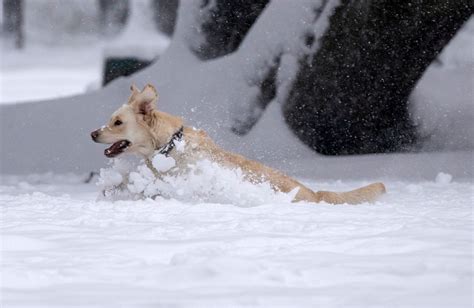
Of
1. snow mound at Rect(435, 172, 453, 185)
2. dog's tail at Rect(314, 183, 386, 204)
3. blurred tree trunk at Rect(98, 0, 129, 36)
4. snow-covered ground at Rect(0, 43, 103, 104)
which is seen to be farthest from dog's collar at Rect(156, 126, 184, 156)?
blurred tree trunk at Rect(98, 0, 129, 36)

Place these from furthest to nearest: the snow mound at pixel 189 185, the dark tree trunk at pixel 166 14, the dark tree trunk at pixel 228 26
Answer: the dark tree trunk at pixel 166 14
the dark tree trunk at pixel 228 26
the snow mound at pixel 189 185

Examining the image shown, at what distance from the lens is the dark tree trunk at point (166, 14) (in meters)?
12.8

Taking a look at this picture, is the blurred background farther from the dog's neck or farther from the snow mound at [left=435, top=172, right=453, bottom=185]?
the dog's neck

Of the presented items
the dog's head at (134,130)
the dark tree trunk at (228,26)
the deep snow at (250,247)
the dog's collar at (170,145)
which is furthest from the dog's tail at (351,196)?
the dark tree trunk at (228,26)

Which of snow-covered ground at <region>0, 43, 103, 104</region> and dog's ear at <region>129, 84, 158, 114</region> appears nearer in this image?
dog's ear at <region>129, 84, 158, 114</region>

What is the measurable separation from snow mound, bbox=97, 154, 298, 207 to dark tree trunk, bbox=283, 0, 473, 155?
16.5 feet

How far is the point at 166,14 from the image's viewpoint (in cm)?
1298

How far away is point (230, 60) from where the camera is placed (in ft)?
40.3

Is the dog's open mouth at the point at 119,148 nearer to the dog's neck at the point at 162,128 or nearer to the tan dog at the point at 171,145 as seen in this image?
the tan dog at the point at 171,145

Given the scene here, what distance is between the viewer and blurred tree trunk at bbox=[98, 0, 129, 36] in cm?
1310

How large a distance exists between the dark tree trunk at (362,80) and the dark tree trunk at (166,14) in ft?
7.45

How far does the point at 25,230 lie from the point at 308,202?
88.4 inches

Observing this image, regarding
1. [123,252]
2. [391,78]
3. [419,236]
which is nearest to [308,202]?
[419,236]

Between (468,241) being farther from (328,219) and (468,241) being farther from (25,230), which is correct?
(25,230)
